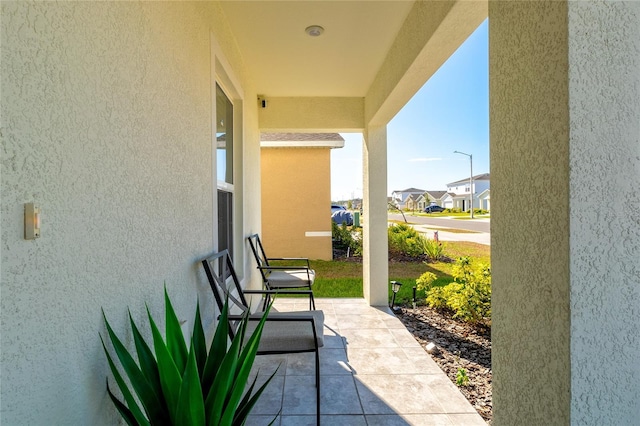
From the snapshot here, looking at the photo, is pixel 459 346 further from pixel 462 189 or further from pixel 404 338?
pixel 462 189

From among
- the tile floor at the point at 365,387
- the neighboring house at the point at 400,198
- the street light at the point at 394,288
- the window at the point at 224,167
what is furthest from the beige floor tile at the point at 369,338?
the neighboring house at the point at 400,198

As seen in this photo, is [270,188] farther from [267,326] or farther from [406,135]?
[406,135]

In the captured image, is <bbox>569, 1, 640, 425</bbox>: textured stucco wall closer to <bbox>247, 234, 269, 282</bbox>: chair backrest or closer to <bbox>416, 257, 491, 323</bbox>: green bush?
<bbox>416, 257, 491, 323</bbox>: green bush

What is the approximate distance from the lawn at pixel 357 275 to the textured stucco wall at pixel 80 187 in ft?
13.7

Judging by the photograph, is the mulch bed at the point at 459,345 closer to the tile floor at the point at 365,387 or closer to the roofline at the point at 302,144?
the tile floor at the point at 365,387

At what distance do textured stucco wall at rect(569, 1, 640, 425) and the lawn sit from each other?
3.56 metres

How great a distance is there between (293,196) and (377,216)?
4.16 meters

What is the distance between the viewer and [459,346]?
3422 millimetres

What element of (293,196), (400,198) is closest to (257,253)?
(293,196)

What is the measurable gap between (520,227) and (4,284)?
1656 mm

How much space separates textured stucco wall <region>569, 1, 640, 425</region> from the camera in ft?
3.42

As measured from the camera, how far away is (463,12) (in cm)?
202

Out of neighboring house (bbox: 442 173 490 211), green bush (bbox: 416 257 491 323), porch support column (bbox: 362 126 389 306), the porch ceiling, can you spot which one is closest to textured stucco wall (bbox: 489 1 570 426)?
the porch ceiling

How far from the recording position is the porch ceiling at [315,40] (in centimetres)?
278
